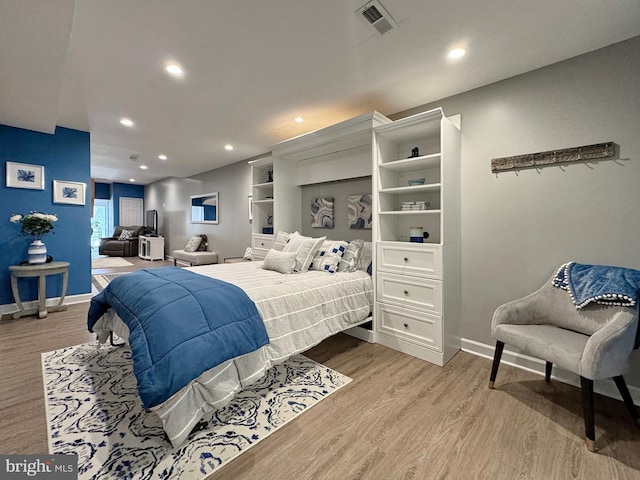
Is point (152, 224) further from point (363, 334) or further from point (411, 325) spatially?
point (411, 325)

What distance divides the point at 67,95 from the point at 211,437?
3.68 m

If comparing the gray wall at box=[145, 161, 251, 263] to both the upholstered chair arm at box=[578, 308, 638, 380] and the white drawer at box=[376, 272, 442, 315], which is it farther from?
the upholstered chair arm at box=[578, 308, 638, 380]

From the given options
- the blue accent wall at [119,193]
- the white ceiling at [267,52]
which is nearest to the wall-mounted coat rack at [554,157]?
the white ceiling at [267,52]

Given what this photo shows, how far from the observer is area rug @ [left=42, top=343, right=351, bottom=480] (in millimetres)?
1405

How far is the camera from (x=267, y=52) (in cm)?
218

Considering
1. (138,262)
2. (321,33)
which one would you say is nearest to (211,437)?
(321,33)

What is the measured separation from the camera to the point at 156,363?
4.58 ft

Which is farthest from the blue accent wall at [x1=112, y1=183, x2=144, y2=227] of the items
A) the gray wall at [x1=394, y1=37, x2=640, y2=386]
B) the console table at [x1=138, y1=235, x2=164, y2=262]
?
the gray wall at [x1=394, y1=37, x2=640, y2=386]

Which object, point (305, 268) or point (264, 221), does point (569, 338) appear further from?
point (264, 221)

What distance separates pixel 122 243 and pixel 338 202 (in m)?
8.77

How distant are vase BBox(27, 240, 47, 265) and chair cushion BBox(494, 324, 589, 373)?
5.39m

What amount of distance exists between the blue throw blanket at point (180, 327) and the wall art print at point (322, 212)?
2.15m

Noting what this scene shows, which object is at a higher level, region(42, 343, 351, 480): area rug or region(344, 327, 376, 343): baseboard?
region(344, 327, 376, 343): baseboard

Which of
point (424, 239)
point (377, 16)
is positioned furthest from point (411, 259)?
point (377, 16)
